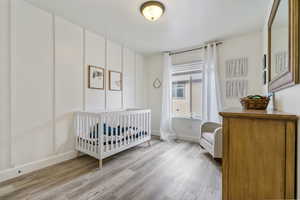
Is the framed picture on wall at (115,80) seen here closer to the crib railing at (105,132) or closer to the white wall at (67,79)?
the white wall at (67,79)

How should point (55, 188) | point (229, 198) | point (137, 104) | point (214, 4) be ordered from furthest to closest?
1. point (137, 104)
2. point (214, 4)
3. point (55, 188)
4. point (229, 198)

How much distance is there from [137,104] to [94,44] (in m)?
1.92

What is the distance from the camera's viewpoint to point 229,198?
0.92 m

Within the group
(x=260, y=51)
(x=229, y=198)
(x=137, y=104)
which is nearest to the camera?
Result: (x=229, y=198)

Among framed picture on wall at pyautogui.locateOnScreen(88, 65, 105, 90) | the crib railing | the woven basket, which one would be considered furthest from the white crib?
the woven basket

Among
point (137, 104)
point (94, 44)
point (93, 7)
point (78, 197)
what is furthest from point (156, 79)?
point (78, 197)

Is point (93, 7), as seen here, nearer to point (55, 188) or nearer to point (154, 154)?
point (55, 188)

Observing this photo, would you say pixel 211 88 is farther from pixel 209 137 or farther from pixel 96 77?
pixel 96 77

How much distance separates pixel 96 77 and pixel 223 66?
110 inches

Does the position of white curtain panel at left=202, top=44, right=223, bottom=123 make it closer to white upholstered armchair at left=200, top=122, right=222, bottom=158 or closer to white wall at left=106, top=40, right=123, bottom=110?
white upholstered armchair at left=200, top=122, right=222, bottom=158

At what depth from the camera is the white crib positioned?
7.09 feet

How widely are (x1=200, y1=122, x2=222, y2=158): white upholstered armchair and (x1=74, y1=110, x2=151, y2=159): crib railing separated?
1.32 meters

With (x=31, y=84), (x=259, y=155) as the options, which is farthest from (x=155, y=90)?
(x=259, y=155)

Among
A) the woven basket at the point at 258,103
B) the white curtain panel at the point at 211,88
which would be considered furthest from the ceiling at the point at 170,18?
the woven basket at the point at 258,103
